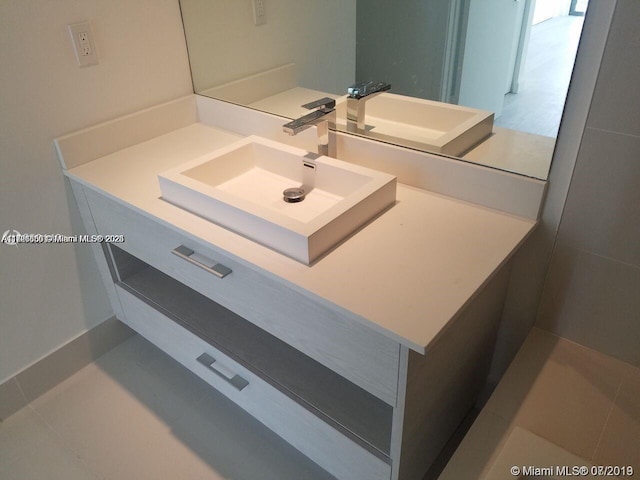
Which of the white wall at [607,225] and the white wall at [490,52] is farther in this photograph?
the white wall at [490,52]

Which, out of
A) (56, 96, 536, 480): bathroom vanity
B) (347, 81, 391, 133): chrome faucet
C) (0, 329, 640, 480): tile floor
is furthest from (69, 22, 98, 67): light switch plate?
(0, 329, 640, 480): tile floor

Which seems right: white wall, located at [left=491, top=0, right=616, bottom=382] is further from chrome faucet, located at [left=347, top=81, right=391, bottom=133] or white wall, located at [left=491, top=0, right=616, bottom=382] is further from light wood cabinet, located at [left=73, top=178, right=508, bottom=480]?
chrome faucet, located at [left=347, top=81, right=391, bottom=133]

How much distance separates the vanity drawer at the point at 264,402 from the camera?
46.1 inches

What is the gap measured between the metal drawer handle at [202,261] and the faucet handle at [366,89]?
616 mm

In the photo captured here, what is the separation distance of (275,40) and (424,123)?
63 cm

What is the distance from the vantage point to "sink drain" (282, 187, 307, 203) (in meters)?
1.36

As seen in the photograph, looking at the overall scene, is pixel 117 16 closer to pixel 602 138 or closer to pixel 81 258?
pixel 81 258

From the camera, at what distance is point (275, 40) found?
1.63 meters

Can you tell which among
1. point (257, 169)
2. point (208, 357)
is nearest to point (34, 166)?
point (257, 169)

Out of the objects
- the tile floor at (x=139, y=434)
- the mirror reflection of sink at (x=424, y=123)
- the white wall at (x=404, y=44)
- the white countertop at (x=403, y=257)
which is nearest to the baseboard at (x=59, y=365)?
the tile floor at (x=139, y=434)

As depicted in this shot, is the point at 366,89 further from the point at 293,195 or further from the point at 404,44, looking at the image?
the point at 293,195

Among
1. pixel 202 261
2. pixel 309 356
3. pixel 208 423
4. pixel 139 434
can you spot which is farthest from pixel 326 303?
pixel 139 434

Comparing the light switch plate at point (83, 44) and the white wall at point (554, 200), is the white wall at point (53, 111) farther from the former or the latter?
the white wall at point (554, 200)

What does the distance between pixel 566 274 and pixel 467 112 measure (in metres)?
0.47
